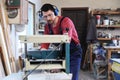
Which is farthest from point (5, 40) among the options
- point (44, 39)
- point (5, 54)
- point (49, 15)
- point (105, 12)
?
point (105, 12)

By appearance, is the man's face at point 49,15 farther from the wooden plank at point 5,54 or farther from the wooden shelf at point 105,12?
the wooden shelf at point 105,12

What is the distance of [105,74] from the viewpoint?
5.94 metres

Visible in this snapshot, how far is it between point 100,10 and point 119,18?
71cm

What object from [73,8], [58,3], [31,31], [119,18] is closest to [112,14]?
[119,18]

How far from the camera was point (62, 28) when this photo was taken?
2.27 meters

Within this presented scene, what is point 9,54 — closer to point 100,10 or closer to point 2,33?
point 2,33

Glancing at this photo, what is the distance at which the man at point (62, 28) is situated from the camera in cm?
218

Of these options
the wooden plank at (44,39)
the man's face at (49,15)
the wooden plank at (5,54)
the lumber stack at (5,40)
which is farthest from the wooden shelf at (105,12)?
the wooden plank at (44,39)

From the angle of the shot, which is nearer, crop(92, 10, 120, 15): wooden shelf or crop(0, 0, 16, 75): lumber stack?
crop(0, 0, 16, 75): lumber stack

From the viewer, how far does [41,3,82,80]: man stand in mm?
2181

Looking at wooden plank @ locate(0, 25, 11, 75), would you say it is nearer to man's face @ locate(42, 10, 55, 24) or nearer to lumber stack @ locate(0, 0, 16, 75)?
lumber stack @ locate(0, 0, 16, 75)

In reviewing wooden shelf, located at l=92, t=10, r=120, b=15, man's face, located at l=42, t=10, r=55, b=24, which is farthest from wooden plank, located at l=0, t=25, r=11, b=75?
wooden shelf, located at l=92, t=10, r=120, b=15

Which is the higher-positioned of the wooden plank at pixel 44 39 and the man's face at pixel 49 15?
the man's face at pixel 49 15

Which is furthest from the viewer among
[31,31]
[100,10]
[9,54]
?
[100,10]
